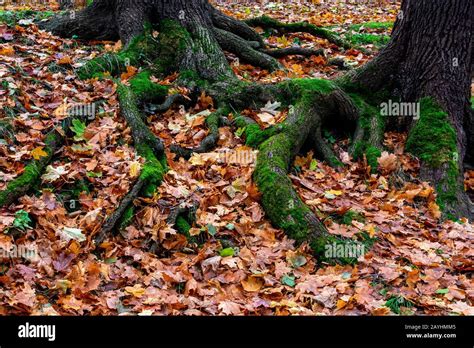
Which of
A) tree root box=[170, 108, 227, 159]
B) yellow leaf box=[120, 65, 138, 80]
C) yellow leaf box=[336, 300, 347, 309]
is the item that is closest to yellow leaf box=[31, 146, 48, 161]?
tree root box=[170, 108, 227, 159]

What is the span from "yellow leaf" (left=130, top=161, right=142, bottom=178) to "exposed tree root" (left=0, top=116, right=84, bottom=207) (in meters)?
0.88

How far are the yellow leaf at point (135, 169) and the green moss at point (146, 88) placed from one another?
5.17 feet

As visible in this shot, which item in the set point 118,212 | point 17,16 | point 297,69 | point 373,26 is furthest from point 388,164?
point 17,16

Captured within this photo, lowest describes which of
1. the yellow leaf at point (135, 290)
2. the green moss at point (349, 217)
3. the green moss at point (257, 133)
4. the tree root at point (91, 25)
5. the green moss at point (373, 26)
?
the yellow leaf at point (135, 290)

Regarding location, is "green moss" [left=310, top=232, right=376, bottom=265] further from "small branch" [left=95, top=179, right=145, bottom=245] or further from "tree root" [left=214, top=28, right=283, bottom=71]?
"tree root" [left=214, top=28, right=283, bottom=71]

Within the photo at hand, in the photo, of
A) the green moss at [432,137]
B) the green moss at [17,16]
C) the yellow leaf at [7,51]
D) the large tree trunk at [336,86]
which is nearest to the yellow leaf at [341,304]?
the large tree trunk at [336,86]

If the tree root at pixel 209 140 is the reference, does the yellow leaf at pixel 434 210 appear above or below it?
below

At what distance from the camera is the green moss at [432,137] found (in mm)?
6660

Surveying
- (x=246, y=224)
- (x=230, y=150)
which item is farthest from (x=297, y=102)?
(x=246, y=224)

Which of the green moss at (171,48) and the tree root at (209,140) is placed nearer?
the tree root at (209,140)

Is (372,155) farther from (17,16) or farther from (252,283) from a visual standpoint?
(17,16)

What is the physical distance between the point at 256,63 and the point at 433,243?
14.7 feet

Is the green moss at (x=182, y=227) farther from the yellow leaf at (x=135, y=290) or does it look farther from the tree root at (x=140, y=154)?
the yellow leaf at (x=135, y=290)

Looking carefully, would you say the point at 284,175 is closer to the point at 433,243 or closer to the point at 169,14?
the point at 433,243
